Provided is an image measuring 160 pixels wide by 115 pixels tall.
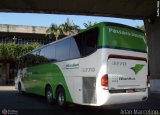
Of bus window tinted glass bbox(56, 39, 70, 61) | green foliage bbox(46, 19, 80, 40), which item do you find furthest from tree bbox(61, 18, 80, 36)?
bus window tinted glass bbox(56, 39, 70, 61)

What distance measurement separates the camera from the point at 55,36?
5478 centimetres

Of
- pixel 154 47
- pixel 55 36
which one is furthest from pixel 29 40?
pixel 154 47

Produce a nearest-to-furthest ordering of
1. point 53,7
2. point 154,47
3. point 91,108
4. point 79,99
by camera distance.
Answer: point 79,99 → point 91,108 → point 53,7 → point 154,47

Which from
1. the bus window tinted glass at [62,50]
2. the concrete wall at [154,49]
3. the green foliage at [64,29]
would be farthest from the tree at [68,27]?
the bus window tinted glass at [62,50]

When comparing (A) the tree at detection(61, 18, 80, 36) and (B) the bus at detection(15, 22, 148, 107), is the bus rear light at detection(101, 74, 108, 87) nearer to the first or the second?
(B) the bus at detection(15, 22, 148, 107)

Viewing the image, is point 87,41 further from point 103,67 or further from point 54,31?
point 54,31

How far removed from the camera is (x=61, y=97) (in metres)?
16.0

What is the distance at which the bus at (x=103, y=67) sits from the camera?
13227mm

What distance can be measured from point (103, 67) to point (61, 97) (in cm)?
361

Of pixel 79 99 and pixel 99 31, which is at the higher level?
pixel 99 31

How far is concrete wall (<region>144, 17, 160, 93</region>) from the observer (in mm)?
27047

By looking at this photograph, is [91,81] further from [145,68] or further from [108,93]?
[145,68]

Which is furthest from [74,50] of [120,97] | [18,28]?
[18,28]

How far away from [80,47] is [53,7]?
375 inches
